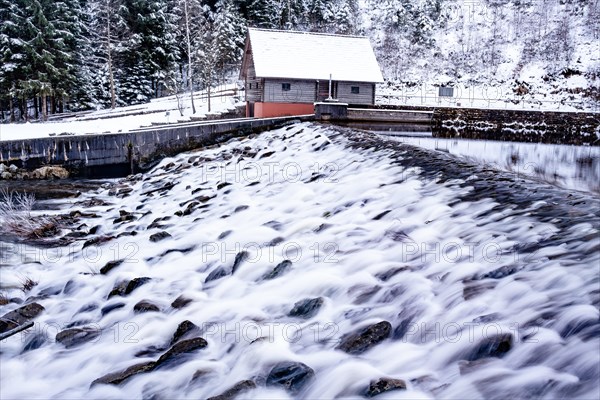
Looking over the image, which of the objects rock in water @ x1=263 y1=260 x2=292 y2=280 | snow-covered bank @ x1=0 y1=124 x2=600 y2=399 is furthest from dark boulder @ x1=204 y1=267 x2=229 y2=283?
rock in water @ x1=263 y1=260 x2=292 y2=280

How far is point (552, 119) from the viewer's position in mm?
18016

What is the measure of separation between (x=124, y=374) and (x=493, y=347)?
281cm

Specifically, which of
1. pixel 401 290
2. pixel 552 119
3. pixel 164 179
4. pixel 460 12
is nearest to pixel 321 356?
pixel 401 290

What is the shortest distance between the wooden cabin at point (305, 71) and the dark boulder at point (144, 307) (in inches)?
791

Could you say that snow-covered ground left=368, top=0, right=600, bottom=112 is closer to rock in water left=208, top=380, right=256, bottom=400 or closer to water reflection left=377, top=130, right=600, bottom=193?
water reflection left=377, top=130, right=600, bottom=193

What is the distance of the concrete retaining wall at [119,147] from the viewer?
50.3ft

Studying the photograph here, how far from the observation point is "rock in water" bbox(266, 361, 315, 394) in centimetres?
324

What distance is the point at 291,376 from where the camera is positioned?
3.30m

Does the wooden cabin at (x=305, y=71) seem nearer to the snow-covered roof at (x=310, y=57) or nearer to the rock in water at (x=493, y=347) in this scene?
the snow-covered roof at (x=310, y=57)

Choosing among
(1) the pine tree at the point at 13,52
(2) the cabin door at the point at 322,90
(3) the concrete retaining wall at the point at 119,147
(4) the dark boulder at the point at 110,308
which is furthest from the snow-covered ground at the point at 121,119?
(4) the dark boulder at the point at 110,308

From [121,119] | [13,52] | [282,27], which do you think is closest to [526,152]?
[121,119]

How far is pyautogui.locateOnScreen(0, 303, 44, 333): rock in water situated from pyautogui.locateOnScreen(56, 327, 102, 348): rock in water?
2.31 feet

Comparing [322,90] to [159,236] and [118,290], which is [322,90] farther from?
[118,290]

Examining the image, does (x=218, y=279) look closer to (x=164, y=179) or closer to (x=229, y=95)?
(x=164, y=179)
